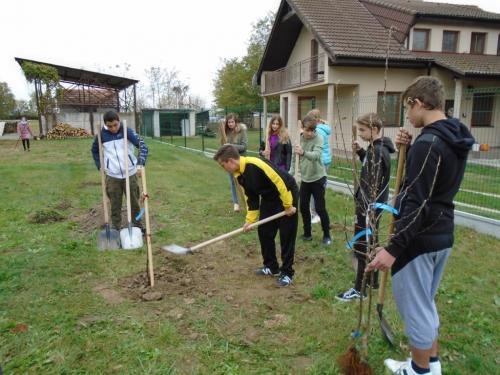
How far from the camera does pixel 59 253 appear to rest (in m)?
4.63

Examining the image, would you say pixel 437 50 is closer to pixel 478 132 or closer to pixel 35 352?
pixel 478 132

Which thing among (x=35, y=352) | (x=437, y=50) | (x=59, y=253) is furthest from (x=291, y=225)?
(x=437, y=50)

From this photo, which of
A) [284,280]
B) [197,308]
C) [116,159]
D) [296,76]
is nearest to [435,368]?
[284,280]

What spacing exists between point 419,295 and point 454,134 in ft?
2.86

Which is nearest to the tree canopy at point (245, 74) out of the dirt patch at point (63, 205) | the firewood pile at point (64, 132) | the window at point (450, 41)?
the firewood pile at point (64, 132)

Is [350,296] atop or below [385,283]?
below

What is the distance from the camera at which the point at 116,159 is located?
4.95 meters

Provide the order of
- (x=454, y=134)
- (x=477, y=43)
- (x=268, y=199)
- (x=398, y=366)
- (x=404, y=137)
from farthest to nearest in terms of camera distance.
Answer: (x=477, y=43) → (x=268, y=199) → (x=398, y=366) → (x=404, y=137) → (x=454, y=134)

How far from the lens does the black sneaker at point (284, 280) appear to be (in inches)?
151

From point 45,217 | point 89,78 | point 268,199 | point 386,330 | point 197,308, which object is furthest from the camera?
point 89,78

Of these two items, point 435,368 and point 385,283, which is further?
point 385,283

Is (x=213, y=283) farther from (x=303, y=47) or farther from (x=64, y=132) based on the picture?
(x=64, y=132)

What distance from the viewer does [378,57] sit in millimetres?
13516

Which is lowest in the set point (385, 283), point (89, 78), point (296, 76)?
point (385, 283)
